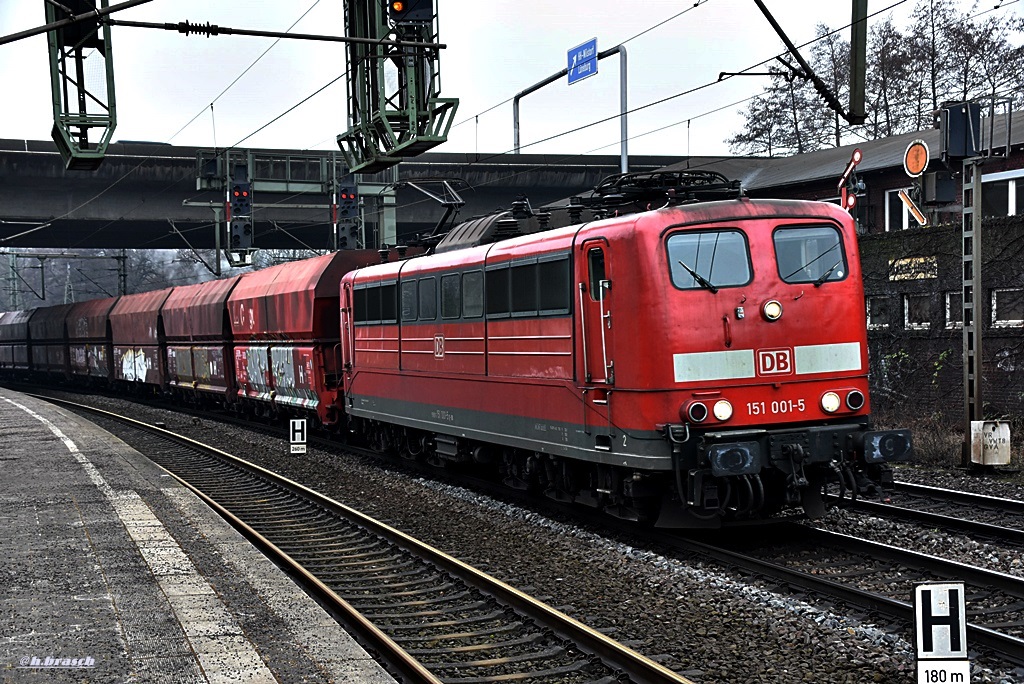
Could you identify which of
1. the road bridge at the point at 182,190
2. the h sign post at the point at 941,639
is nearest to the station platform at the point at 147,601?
the h sign post at the point at 941,639

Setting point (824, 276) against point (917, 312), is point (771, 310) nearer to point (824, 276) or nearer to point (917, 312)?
point (824, 276)

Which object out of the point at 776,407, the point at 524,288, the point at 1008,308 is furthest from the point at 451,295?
the point at 1008,308

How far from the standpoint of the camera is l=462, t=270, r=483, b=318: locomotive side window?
1414 centimetres

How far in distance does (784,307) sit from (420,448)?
26.2 ft

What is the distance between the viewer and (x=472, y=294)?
1438 cm

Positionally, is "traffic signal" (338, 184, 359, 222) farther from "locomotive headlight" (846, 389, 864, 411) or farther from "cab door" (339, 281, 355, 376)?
"locomotive headlight" (846, 389, 864, 411)

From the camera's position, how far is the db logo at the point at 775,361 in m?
10.9

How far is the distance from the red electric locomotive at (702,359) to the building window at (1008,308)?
34.8 feet

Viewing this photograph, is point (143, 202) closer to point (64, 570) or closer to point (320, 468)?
point (320, 468)

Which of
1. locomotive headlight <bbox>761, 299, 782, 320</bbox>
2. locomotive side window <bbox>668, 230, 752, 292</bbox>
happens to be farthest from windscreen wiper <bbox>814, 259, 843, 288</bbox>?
locomotive side window <bbox>668, 230, 752, 292</bbox>

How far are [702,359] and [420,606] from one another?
3372 millimetres

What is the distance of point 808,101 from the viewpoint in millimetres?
58344

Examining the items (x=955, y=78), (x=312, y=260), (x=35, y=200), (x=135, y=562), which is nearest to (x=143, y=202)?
(x=35, y=200)

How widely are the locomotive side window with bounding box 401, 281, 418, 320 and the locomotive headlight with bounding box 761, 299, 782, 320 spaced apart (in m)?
6.55
